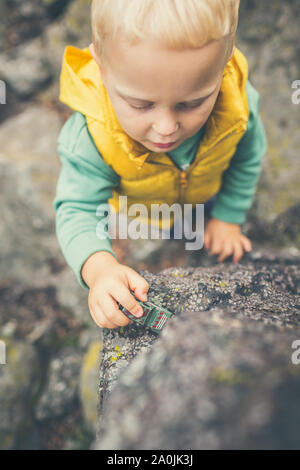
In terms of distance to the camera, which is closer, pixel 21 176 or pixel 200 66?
pixel 200 66

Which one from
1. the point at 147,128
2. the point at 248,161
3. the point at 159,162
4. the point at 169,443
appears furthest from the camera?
the point at 248,161

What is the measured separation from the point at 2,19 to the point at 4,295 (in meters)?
2.85

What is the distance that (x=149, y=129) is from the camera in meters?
1.51

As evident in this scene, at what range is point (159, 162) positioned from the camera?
199 centimetres

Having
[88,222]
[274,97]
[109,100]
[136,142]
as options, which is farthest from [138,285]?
[274,97]

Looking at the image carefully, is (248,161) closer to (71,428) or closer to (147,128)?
(147,128)

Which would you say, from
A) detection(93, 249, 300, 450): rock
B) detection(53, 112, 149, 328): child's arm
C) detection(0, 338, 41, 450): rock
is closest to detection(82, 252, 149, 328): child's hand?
detection(53, 112, 149, 328): child's arm

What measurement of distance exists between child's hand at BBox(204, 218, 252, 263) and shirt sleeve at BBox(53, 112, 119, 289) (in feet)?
3.21

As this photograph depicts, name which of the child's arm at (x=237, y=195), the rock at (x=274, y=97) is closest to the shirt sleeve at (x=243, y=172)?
the child's arm at (x=237, y=195)

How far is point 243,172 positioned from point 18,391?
252 cm

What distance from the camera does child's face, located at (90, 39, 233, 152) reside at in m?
1.24

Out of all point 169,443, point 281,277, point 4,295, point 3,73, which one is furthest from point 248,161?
point 3,73

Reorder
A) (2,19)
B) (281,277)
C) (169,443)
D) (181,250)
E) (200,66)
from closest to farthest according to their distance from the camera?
1. (169,443)
2. (200,66)
3. (281,277)
4. (181,250)
5. (2,19)

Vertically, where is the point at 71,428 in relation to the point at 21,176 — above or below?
below
